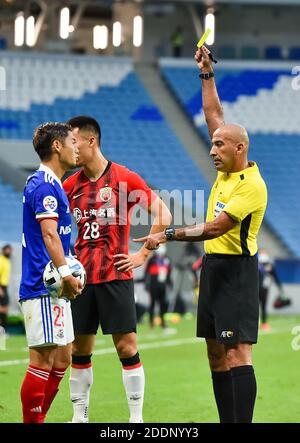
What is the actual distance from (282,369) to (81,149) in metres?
6.59

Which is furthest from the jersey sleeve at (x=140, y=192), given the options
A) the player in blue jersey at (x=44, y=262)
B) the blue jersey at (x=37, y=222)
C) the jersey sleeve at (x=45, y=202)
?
the jersey sleeve at (x=45, y=202)

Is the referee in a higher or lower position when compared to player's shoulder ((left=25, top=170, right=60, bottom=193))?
lower

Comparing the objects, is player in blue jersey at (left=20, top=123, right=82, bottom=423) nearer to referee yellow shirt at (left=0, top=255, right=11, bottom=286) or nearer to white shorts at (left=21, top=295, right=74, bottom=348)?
white shorts at (left=21, top=295, right=74, bottom=348)

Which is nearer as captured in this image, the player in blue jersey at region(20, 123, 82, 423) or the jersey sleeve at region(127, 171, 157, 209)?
the player in blue jersey at region(20, 123, 82, 423)

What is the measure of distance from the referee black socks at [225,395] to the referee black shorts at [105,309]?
93 centimetres

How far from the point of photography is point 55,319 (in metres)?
7.75

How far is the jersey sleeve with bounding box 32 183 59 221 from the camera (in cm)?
768

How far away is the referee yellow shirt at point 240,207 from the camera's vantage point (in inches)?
316

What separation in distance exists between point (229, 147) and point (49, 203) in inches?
58.8

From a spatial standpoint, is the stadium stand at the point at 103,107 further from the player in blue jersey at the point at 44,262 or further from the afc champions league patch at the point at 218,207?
the player in blue jersey at the point at 44,262

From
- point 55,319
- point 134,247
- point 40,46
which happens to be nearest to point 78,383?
point 55,319

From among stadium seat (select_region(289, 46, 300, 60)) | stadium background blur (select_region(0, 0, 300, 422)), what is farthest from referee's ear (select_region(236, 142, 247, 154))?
stadium seat (select_region(289, 46, 300, 60))

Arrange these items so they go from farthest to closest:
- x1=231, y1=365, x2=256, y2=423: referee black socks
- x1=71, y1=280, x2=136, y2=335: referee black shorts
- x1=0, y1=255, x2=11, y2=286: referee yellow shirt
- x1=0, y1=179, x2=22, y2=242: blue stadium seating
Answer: x1=0, y1=179, x2=22, y2=242: blue stadium seating < x1=0, y1=255, x2=11, y2=286: referee yellow shirt < x1=71, y1=280, x2=136, y2=335: referee black shorts < x1=231, y1=365, x2=256, y2=423: referee black socks

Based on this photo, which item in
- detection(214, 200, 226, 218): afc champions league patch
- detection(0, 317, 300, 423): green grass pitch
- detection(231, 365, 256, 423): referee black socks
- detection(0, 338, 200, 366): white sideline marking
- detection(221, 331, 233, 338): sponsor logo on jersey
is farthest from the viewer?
detection(0, 338, 200, 366): white sideline marking
